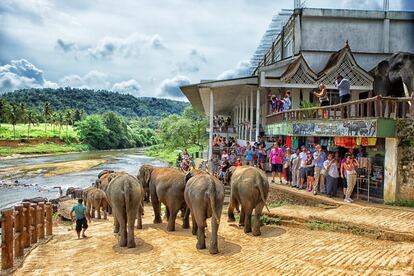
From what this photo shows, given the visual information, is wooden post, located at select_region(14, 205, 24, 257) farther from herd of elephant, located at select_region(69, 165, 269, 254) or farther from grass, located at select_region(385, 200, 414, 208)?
grass, located at select_region(385, 200, 414, 208)

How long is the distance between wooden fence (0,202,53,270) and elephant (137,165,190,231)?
3.12 m

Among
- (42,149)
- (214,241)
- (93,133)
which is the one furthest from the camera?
(93,133)

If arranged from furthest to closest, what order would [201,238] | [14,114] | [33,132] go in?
[33,132]
[14,114]
[201,238]

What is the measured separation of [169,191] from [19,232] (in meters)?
3.70

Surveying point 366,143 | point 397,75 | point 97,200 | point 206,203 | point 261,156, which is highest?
point 397,75

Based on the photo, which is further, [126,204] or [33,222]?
[33,222]

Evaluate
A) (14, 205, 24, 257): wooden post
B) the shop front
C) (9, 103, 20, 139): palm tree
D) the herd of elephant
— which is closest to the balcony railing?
the shop front

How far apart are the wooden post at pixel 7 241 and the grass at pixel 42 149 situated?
59632 millimetres

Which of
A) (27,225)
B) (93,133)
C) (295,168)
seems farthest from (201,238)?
(93,133)

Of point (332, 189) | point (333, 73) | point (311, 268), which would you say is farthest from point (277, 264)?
point (333, 73)

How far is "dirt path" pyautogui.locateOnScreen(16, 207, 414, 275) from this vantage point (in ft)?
23.8

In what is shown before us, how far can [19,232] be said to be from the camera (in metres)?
9.49

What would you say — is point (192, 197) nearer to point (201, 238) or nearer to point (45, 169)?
point (201, 238)

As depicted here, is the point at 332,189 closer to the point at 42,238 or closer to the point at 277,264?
the point at 277,264
